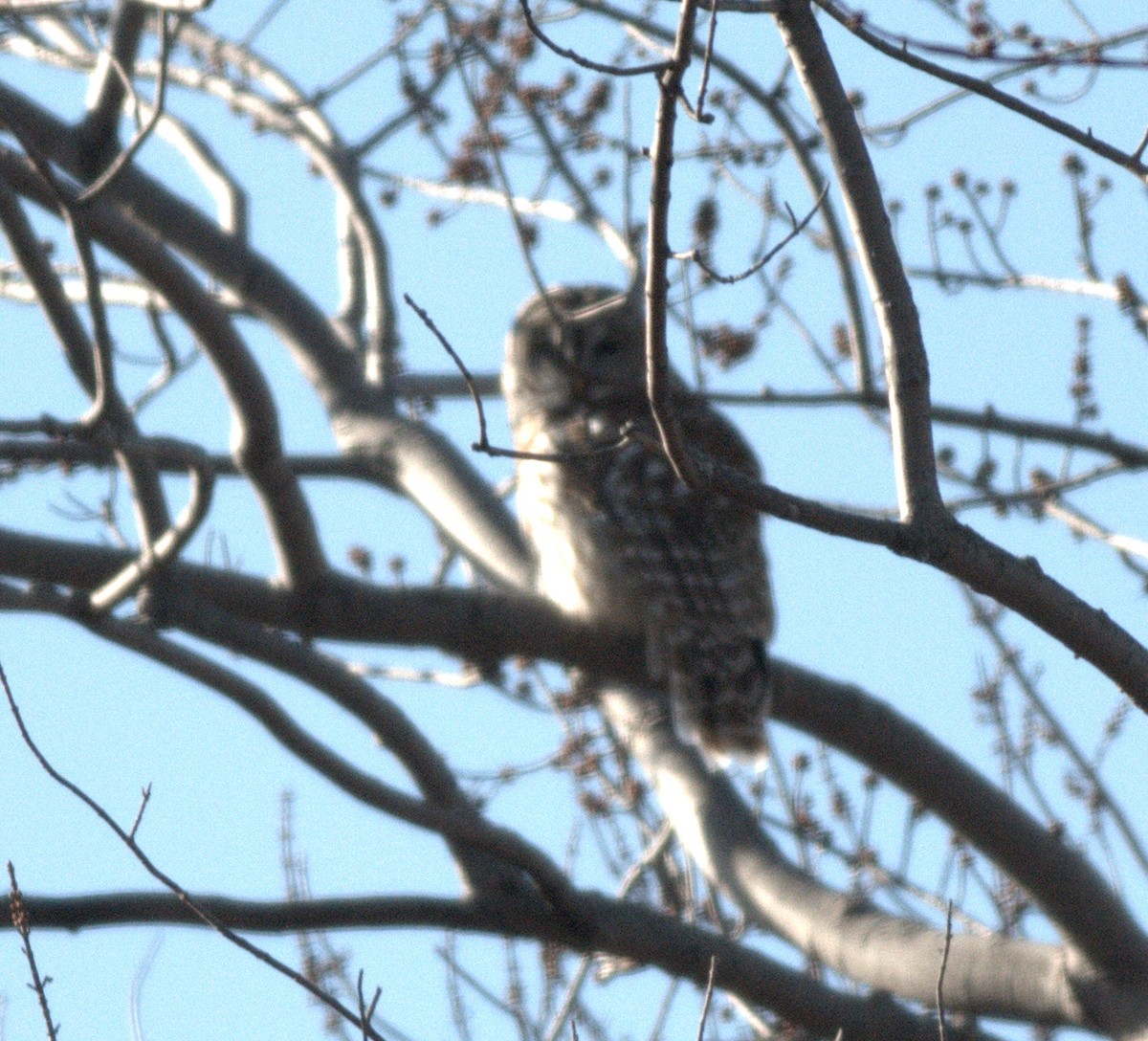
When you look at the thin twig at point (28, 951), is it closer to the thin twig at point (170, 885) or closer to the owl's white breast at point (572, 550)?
the thin twig at point (170, 885)

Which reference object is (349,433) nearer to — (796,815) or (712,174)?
(712,174)

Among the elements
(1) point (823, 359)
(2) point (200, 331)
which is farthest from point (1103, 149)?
(1) point (823, 359)

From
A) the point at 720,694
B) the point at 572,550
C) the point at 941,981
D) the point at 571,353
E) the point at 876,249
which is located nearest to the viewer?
the point at 876,249

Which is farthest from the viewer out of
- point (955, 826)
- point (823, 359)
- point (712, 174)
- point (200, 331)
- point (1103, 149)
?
point (712, 174)

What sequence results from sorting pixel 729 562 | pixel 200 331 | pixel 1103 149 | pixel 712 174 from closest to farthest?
pixel 1103 149, pixel 200 331, pixel 712 174, pixel 729 562

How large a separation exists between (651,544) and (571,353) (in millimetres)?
812

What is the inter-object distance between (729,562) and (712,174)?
117cm

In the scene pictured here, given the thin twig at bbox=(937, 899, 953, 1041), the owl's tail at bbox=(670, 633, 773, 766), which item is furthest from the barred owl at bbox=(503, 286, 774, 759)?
the thin twig at bbox=(937, 899, 953, 1041)

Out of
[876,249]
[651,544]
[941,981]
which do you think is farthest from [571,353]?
[876,249]

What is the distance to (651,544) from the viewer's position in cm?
507

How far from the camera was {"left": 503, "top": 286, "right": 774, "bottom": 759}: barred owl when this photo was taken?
15.5ft

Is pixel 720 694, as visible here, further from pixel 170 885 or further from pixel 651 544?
pixel 170 885

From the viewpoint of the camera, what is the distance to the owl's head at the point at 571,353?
5461 millimetres

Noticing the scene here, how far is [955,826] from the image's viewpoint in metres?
3.54
